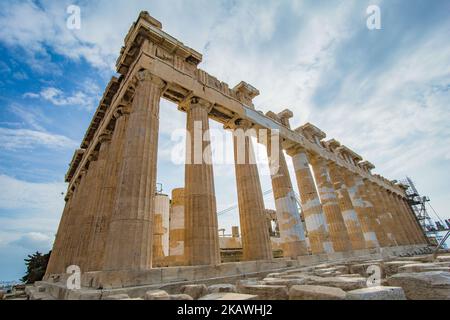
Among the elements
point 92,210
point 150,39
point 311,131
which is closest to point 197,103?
point 150,39

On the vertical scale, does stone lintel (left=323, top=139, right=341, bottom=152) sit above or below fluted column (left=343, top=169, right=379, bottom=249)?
above

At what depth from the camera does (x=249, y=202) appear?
1300 cm

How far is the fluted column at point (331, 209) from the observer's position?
59.9ft

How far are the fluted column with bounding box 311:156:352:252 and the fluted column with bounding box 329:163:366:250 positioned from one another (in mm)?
2993

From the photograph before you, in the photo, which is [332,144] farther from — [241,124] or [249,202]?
[249,202]

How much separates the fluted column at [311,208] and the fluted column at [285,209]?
229 centimetres

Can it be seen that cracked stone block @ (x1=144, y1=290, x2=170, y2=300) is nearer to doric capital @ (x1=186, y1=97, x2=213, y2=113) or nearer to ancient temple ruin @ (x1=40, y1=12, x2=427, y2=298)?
ancient temple ruin @ (x1=40, y1=12, x2=427, y2=298)

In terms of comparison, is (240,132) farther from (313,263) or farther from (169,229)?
(169,229)

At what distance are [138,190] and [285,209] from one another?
10906 mm

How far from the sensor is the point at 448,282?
323 centimetres

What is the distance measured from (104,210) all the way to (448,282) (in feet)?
44.7

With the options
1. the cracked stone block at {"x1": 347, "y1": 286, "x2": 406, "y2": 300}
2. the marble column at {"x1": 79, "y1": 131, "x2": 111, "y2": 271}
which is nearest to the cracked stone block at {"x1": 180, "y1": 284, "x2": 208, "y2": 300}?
the cracked stone block at {"x1": 347, "y1": 286, "x2": 406, "y2": 300}

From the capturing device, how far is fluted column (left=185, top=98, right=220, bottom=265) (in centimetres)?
925
